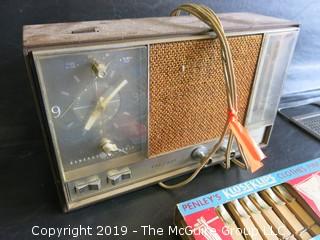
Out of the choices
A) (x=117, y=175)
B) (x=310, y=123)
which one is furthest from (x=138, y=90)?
(x=310, y=123)

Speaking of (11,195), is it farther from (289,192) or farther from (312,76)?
(312,76)

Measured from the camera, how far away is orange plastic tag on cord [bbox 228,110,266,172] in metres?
0.54

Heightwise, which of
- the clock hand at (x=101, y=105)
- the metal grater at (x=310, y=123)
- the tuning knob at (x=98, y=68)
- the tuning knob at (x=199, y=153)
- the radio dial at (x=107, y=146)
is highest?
the tuning knob at (x=98, y=68)

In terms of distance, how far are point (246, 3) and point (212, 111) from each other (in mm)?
443

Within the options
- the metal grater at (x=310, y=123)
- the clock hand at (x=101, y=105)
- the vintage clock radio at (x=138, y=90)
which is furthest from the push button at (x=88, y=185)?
the metal grater at (x=310, y=123)

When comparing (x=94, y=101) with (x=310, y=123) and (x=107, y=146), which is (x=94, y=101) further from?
(x=310, y=123)

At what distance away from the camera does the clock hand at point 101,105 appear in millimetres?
510

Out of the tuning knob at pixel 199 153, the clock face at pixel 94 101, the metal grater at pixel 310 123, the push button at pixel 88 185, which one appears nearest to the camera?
the clock face at pixel 94 101

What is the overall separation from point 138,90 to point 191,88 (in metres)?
0.12

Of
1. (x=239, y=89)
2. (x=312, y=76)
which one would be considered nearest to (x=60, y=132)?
(x=239, y=89)

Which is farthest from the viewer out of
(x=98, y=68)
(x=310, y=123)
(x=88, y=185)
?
(x=310, y=123)

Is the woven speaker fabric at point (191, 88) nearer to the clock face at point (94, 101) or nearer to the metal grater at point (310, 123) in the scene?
the clock face at point (94, 101)

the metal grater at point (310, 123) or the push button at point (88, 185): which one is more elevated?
the push button at point (88, 185)

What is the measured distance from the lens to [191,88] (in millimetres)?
582
